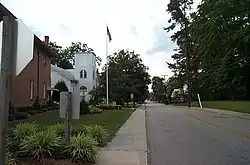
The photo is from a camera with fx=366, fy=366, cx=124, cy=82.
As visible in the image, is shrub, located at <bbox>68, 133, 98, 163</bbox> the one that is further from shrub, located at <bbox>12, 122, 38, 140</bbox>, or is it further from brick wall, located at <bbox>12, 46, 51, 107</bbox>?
brick wall, located at <bbox>12, 46, 51, 107</bbox>

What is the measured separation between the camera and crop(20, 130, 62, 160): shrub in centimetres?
798

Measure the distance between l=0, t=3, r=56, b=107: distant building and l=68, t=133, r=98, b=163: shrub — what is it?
6.40 feet

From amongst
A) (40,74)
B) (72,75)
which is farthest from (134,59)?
(40,74)

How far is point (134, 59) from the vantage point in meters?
68.1

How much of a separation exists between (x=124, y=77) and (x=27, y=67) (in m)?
30.5

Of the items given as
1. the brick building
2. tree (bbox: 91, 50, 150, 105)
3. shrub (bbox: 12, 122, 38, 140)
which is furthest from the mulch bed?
tree (bbox: 91, 50, 150, 105)

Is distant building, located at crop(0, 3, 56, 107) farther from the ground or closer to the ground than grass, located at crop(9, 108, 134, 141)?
farther from the ground

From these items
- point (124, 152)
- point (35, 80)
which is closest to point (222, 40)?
point (124, 152)

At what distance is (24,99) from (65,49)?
70.3 meters

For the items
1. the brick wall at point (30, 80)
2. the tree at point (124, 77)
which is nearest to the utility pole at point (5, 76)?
the brick wall at point (30, 80)

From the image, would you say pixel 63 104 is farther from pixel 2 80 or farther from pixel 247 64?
pixel 247 64

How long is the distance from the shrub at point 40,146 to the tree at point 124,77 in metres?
46.0

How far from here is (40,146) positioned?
806cm

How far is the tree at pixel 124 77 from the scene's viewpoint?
57.7 metres
